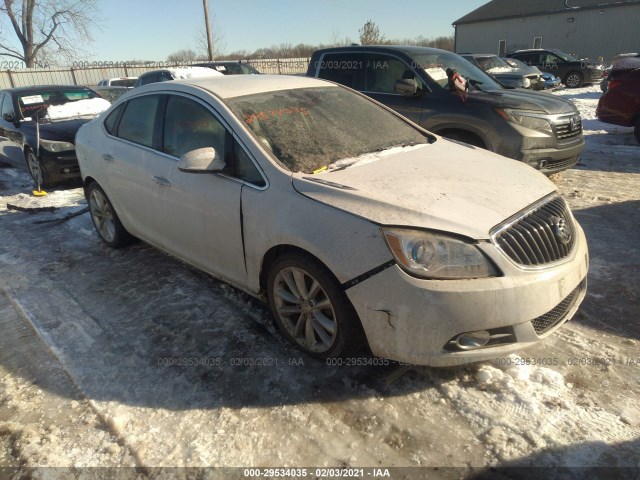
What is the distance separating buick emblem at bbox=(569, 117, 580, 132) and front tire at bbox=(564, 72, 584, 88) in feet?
56.1

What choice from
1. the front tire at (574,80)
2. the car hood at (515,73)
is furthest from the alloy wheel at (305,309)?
the front tire at (574,80)

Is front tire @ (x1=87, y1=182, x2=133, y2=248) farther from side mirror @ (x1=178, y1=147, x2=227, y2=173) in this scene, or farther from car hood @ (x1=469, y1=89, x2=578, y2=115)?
car hood @ (x1=469, y1=89, x2=578, y2=115)

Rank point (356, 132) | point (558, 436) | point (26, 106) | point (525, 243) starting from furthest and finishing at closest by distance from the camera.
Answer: point (26, 106), point (356, 132), point (525, 243), point (558, 436)

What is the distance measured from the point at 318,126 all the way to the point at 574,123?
441 centimetres

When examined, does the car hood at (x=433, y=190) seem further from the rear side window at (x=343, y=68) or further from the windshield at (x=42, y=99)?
the windshield at (x=42, y=99)

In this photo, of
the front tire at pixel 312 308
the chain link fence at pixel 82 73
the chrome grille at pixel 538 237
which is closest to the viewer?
the chrome grille at pixel 538 237

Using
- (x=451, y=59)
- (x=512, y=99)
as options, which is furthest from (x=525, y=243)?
(x=451, y=59)

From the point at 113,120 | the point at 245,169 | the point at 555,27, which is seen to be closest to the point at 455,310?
the point at 245,169

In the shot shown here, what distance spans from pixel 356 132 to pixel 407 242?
1.43 meters

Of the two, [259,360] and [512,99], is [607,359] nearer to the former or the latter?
[259,360]

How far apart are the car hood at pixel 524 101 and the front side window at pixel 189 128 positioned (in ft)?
12.7

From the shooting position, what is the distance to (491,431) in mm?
2305

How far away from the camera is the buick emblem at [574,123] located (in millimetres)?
6004

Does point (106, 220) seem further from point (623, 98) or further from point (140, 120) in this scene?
point (623, 98)
